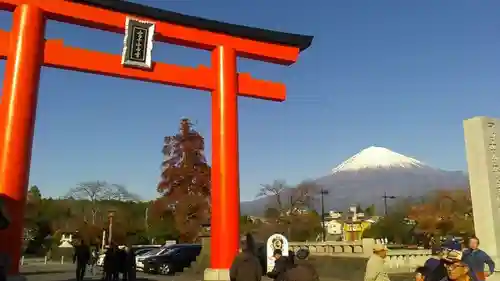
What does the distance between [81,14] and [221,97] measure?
3.90 metres

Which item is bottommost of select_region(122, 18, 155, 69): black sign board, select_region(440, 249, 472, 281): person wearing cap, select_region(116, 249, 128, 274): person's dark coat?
select_region(116, 249, 128, 274): person's dark coat

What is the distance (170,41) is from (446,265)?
9.34 meters

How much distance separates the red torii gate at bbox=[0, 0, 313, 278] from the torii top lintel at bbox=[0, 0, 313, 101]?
0.02m

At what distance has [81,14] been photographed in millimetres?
10328

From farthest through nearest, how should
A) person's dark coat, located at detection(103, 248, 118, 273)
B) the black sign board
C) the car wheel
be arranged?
the car wheel < person's dark coat, located at detection(103, 248, 118, 273) < the black sign board

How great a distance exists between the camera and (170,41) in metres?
11.5

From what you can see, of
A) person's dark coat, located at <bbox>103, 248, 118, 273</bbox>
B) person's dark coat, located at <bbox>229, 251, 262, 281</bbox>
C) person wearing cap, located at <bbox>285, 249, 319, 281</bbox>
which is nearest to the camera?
person wearing cap, located at <bbox>285, 249, 319, 281</bbox>

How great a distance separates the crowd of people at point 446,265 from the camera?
3.58 metres

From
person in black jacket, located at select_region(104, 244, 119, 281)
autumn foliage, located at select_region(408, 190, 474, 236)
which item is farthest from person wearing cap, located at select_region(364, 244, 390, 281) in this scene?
autumn foliage, located at select_region(408, 190, 474, 236)

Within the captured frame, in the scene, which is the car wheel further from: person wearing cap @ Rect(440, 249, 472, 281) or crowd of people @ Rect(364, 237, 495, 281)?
person wearing cap @ Rect(440, 249, 472, 281)

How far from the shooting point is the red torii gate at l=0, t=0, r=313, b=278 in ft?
29.4

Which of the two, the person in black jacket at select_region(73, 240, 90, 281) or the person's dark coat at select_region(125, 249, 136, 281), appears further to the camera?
the person in black jacket at select_region(73, 240, 90, 281)

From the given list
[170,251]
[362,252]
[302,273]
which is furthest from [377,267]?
[170,251]

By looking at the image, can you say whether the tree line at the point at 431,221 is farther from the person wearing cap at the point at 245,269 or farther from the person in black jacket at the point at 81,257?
the person wearing cap at the point at 245,269
